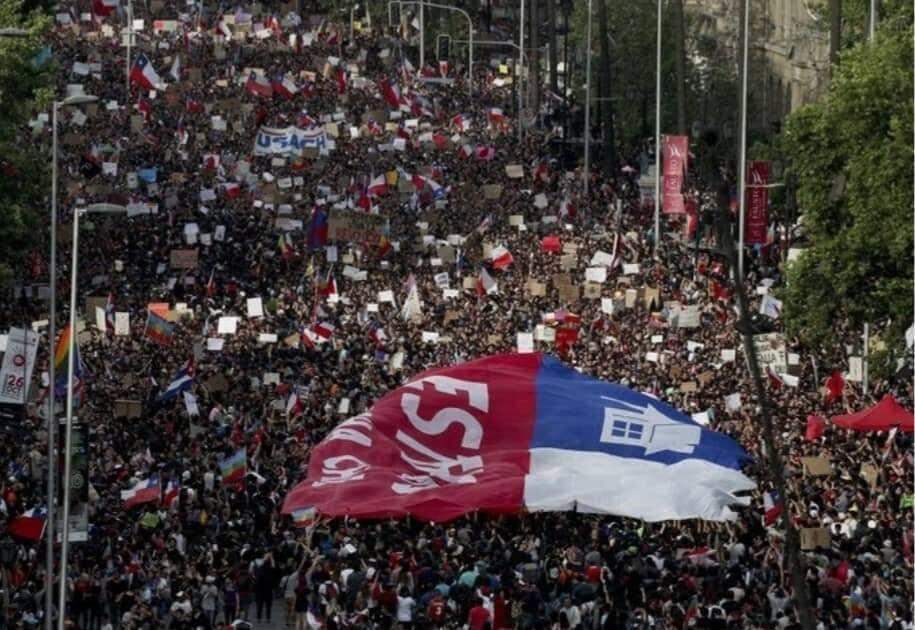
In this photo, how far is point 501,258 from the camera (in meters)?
75.6

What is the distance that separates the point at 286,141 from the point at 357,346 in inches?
944

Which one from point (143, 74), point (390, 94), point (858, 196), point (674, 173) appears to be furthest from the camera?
point (390, 94)

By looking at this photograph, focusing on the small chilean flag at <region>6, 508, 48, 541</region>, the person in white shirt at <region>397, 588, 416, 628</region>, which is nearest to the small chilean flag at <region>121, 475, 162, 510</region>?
the small chilean flag at <region>6, 508, 48, 541</region>

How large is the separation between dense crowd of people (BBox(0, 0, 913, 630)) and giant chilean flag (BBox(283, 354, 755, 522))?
2.18 m

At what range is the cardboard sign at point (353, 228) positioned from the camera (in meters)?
78.0

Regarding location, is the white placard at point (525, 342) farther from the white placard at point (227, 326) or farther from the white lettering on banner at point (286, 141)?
the white lettering on banner at point (286, 141)

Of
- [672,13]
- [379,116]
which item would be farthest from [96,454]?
[672,13]

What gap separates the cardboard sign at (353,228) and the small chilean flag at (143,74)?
1621 centimetres

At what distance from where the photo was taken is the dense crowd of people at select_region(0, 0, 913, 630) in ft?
140

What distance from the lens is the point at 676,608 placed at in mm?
40156

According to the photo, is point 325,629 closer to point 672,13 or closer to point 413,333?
point 413,333

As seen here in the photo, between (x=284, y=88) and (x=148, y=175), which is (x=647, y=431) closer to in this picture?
(x=148, y=175)

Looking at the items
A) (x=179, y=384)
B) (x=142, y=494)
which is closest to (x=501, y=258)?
(x=179, y=384)

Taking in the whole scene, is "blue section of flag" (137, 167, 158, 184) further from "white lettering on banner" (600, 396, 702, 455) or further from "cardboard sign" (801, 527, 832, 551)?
"white lettering on banner" (600, 396, 702, 455)
